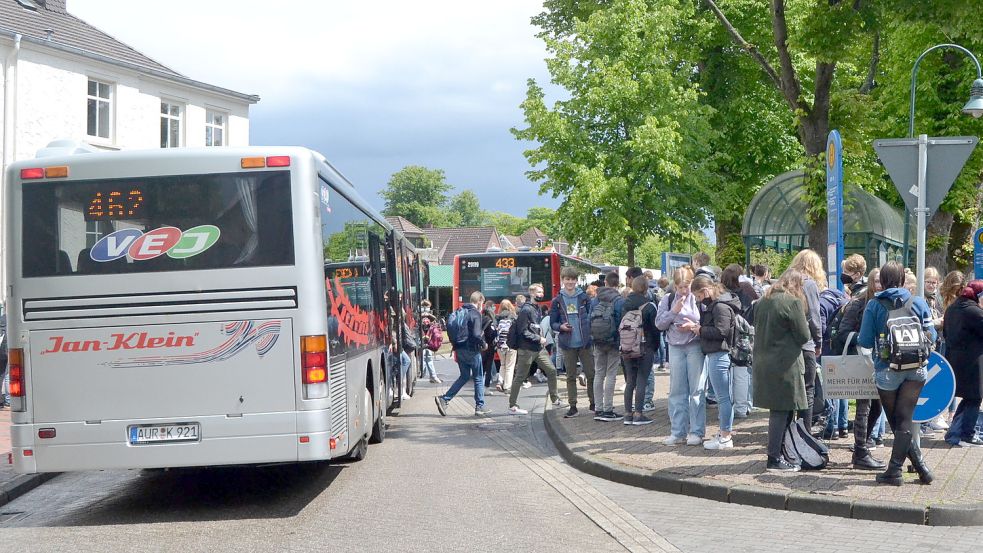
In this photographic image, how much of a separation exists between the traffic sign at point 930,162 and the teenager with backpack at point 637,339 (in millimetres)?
3271

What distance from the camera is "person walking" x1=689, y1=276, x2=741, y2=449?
10234 mm

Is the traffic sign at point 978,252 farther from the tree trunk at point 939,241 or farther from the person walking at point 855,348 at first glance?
the person walking at point 855,348

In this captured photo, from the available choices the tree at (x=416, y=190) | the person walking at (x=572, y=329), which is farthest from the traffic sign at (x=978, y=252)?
the tree at (x=416, y=190)

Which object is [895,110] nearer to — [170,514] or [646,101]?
[646,101]

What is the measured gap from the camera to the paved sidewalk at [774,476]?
24.8 feet

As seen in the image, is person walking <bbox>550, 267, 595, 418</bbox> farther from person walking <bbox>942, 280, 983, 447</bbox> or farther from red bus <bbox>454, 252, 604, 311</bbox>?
red bus <bbox>454, 252, 604, 311</bbox>

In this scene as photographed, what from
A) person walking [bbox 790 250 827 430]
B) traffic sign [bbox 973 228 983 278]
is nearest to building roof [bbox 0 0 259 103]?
traffic sign [bbox 973 228 983 278]

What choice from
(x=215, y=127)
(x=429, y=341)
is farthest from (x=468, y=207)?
(x=429, y=341)

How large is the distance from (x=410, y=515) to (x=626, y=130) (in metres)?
23.4

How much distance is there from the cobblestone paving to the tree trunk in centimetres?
1524

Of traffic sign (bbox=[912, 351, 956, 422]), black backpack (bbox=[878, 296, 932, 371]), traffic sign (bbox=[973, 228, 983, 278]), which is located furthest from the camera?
traffic sign (bbox=[973, 228, 983, 278])

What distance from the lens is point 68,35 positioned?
32.1 metres

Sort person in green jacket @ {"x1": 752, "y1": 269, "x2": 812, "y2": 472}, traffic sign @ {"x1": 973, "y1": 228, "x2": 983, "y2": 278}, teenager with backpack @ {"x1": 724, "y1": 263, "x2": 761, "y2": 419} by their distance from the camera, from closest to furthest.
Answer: person in green jacket @ {"x1": 752, "y1": 269, "x2": 812, "y2": 472}
teenager with backpack @ {"x1": 724, "y1": 263, "x2": 761, "y2": 419}
traffic sign @ {"x1": 973, "y1": 228, "x2": 983, "y2": 278}

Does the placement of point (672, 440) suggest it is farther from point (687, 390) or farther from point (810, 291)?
point (810, 291)
